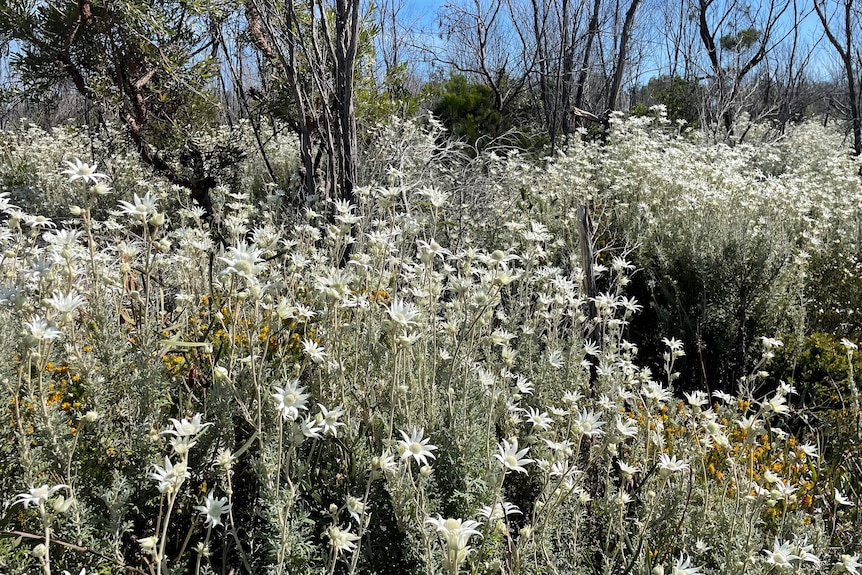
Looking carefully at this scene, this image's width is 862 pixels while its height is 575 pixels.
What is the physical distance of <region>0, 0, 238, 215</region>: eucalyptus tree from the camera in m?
4.28

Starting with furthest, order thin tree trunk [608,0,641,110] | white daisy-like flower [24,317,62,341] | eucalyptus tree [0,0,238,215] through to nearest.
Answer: thin tree trunk [608,0,641,110], eucalyptus tree [0,0,238,215], white daisy-like flower [24,317,62,341]

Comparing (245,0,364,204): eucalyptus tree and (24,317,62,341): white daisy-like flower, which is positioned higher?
(245,0,364,204): eucalyptus tree

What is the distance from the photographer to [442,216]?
4848 millimetres

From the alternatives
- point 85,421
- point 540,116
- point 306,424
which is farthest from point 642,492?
point 540,116

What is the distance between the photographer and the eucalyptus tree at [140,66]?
169 inches

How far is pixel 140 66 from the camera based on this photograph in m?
4.68

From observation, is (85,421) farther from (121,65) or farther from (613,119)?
(613,119)

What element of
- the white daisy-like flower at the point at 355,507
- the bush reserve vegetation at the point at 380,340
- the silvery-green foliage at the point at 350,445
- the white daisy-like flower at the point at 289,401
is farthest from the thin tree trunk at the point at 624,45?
the white daisy-like flower at the point at 355,507

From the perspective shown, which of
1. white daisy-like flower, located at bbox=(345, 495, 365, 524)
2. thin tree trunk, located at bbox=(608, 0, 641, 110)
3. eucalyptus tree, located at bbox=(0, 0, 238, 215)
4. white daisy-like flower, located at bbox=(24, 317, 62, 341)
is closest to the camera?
white daisy-like flower, located at bbox=(345, 495, 365, 524)

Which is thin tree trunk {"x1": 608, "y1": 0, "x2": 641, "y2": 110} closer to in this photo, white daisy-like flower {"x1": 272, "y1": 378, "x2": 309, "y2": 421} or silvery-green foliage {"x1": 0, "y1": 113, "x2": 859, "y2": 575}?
silvery-green foliage {"x1": 0, "y1": 113, "x2": 859, "y2": 575}

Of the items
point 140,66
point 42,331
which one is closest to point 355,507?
point 42,331

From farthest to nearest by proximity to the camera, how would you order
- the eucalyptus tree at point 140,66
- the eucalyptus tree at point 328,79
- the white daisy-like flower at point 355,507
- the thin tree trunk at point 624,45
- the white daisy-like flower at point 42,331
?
the thin tree trunk at point 624,45 → the eucalyptus tree at point 140,66 → the eucalyptus tree at point 328,79 → the white daisy-like flower at point 42,331 → the white daisy-like flower at point 355,507

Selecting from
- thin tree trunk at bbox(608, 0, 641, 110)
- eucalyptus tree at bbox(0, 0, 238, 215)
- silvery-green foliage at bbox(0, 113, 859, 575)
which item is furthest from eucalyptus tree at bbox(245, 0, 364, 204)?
thin tree trunk at bbox(608, 0, 641, 110)

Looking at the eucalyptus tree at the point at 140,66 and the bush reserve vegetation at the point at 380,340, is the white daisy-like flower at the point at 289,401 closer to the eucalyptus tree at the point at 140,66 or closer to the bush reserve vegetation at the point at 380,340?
the bush reserve vegetation at the point at 380,340
